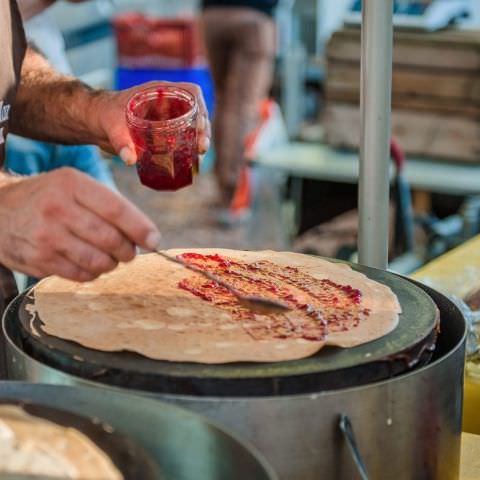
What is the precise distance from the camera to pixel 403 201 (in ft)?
12.2

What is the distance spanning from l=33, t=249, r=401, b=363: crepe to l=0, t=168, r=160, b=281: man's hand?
132 mm

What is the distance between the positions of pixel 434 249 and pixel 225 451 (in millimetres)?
2579

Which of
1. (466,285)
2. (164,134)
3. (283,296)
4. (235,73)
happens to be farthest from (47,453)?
(235,73)

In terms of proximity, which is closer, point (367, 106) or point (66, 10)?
point (367, 106)

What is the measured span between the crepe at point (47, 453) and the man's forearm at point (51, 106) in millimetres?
988

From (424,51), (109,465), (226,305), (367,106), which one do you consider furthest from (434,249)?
(109,465)

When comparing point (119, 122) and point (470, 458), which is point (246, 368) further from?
point (119, 122)

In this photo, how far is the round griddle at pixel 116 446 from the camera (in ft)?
3.70

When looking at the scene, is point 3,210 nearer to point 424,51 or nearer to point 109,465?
point 109,465

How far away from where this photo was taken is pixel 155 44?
7066mm

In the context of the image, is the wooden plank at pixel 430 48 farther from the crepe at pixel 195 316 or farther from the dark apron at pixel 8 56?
the crepe at pixel 195 316

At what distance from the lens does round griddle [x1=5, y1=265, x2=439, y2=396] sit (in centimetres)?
132

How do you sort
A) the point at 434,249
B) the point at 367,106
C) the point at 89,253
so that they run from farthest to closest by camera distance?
the point at 434,249, the point at 367,106, the point at 89,253

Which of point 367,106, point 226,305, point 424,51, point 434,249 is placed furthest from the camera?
point 424,51
